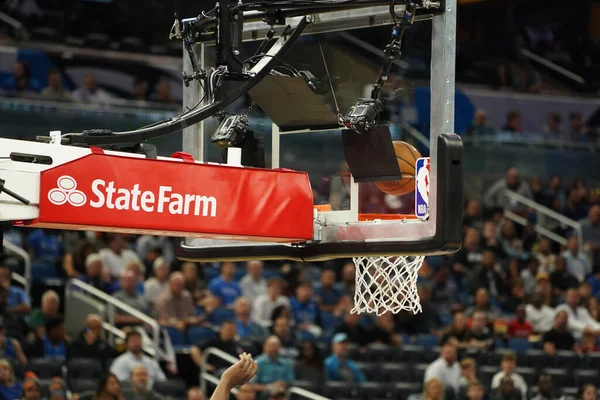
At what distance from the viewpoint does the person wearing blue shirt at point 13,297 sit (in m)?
11.3

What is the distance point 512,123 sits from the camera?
62.1 feet

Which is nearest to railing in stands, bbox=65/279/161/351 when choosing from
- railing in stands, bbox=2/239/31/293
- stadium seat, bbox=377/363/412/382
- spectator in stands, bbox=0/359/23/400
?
railing in stands, bbox=2/239/31/293

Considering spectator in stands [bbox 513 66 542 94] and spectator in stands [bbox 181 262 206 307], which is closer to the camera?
spectator in stands [bbox 181 262 206 307]

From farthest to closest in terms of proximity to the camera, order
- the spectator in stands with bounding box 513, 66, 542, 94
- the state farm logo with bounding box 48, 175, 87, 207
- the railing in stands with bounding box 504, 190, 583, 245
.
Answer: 1. the spectator in stands with bounding box 513, 66, 542, 94
2. the railing in stands with bounding box 504, 190, 583, 245
3. the state farm logo with bounding box 48, 175, 87, 207

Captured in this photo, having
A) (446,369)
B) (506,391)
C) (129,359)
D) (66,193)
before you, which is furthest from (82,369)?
(66,193)

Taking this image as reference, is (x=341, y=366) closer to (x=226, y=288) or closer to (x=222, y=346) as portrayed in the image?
(x=222, y=346)

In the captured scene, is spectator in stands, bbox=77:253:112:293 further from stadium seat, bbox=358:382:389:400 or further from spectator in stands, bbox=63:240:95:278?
stadium seat, bbox=358:382:389:400

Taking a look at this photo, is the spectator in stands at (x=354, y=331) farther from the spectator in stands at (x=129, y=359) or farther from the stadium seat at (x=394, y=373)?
the spectator in stands at (x=129, y=359)

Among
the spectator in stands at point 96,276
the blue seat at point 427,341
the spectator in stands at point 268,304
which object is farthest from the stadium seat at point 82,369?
the blue seat at point 427,341

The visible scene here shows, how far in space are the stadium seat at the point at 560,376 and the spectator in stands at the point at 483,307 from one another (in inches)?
39.2

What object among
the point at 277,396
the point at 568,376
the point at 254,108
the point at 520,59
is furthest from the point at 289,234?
the point at 520,59

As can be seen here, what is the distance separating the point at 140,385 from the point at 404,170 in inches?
200

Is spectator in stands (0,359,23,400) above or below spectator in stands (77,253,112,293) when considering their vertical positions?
below

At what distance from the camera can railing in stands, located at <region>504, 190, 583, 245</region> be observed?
17.5m
